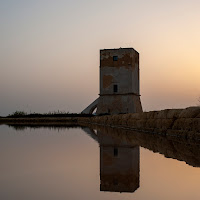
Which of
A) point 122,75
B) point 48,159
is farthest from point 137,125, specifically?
point 122,75

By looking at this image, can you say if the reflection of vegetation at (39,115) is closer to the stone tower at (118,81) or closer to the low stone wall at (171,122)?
the stone tower at (118,81)

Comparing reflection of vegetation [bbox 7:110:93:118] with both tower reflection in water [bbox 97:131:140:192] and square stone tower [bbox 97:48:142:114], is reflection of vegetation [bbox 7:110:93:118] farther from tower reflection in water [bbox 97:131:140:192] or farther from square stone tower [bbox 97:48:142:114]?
tower reflection in water [bbox 97:131:140:192]

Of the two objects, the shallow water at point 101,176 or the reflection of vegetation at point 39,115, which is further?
the reflection of vegetation at point 39,115

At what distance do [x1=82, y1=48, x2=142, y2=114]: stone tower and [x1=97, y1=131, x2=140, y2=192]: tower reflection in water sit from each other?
104ft

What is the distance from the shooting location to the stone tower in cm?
3806

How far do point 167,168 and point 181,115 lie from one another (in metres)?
5.16

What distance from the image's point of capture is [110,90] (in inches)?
1533

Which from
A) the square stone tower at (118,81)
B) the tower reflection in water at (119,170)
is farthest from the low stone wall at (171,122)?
the square stone tower at (118,81)

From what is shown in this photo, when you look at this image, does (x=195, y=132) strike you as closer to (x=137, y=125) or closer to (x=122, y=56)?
(x=137, y=125)

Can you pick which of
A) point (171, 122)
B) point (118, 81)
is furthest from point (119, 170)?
point (118, 81)

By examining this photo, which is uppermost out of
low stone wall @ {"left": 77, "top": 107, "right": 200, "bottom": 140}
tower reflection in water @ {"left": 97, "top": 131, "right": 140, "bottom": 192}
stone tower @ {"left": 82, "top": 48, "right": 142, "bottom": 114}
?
stone tower @ {"left": 82, "top": 48, "right": 142, "bottom": 114}

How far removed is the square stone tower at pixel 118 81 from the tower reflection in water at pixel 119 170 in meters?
31.7

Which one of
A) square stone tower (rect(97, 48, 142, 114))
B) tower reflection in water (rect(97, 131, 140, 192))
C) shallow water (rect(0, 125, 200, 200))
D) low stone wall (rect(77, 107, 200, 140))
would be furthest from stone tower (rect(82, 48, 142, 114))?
shallow water (rect(0, 125, 200, 200))

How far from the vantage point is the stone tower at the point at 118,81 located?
3806cm
